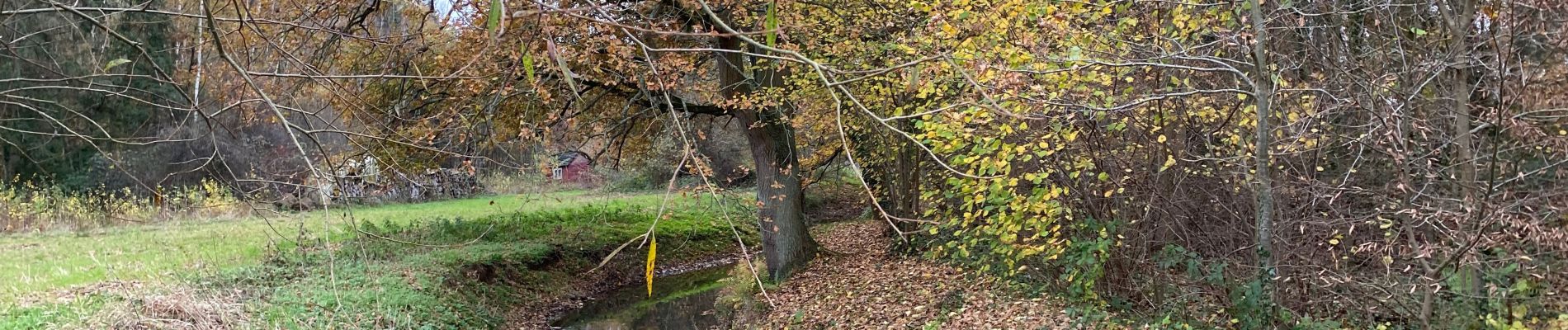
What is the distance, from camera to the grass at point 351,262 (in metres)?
7.94

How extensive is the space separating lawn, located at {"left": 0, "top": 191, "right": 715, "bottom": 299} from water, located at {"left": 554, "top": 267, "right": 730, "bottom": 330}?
174 cm

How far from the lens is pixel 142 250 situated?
1104 centimetres

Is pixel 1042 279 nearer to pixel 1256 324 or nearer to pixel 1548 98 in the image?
pixel 1256 324

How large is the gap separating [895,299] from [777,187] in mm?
2476

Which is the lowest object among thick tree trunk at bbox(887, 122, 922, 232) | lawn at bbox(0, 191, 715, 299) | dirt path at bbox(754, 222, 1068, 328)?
dirt path at bbox(754, 222, 1068, 328)

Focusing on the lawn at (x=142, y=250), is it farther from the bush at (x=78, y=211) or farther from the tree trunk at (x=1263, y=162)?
the tree trunk at (x=1263, y=162)

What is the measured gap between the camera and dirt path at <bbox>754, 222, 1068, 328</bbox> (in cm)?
725

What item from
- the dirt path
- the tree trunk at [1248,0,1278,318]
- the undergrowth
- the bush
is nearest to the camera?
the tree trunk at [1248,0,1278,318]

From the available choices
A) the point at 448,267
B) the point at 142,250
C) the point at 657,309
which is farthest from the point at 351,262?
the point at 657,309

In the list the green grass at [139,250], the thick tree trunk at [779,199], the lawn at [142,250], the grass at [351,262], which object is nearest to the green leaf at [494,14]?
the grass at [351,262]

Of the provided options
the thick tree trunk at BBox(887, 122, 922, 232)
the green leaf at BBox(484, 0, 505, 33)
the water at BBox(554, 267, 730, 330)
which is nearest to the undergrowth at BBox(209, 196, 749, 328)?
the water at BBox(554, 267, 730, 330)

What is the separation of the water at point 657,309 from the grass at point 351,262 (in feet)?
2.84

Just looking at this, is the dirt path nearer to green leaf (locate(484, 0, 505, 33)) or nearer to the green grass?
the green grass

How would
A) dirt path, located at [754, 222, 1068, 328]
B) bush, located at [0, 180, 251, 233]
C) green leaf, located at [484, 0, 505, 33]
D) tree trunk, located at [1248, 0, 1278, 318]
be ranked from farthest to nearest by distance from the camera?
1. bush, located at [0, 180, 251, 233]
2. dirt path, located at [754, 222, 1068, 328]
3. tree trunk, located at [1248, 0, 1278, 318]
4. green leaf, located at [484, 0, 505, 33]
